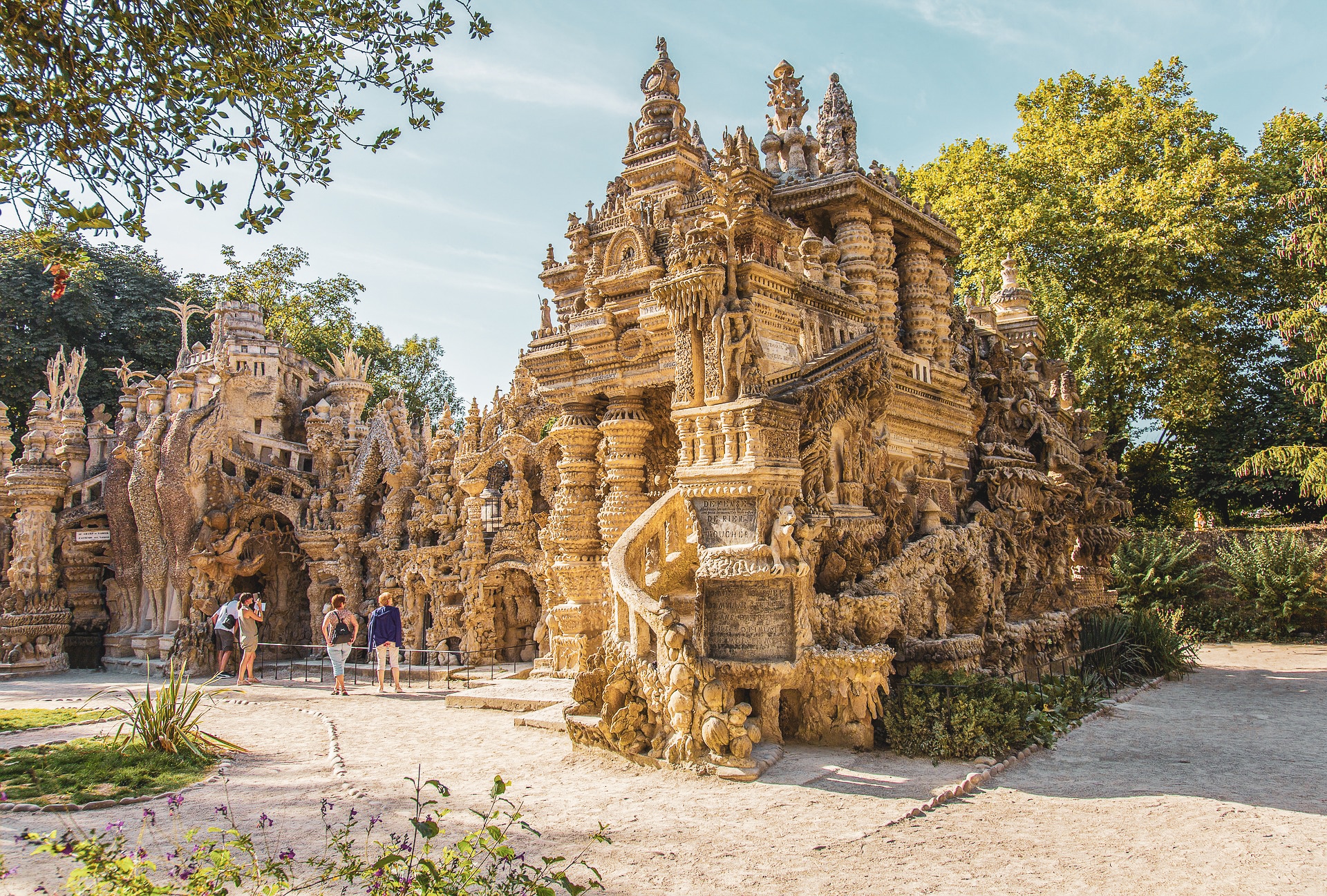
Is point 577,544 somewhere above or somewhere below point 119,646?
above

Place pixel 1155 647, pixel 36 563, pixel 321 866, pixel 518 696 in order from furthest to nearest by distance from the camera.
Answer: pixel 36 563 → pixel 1155 647 → pixel 518 696 → pixel 321 866

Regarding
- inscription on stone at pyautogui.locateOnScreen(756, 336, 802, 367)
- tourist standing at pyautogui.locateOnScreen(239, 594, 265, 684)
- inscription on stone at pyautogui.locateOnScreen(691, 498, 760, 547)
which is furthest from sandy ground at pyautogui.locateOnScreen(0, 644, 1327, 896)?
tourist standing at pyautogui.locateOnScreen(239, 594, 265, 684)

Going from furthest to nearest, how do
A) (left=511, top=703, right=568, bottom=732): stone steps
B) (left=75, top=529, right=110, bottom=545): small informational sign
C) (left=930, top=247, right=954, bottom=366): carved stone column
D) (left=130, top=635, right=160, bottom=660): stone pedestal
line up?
1. (left=75, top=529, right=110, bottom=545): small informational sign
2. (left=130, top=635, right=160, bottom=660): stone pedestal
3. (left=930, top=247, right=954, bottom=366): carved stone column
4. (left=511, top=703, right=568, bottom=732): stone steps

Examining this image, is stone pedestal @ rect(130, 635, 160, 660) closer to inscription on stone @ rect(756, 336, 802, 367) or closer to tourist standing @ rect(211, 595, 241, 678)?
tourist standing @ rect(211, 595, 241, 678)

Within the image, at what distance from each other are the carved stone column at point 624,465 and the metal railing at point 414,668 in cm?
344

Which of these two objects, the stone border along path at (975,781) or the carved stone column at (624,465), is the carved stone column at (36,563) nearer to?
the carved stone column at (624,465)

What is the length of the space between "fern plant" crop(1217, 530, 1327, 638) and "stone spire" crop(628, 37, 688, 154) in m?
15.8

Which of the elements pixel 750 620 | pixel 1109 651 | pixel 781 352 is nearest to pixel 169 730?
pixel 750 620

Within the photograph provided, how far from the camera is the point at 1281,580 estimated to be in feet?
58.1

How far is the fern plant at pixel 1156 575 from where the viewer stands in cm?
1845

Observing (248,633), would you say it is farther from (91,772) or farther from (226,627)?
(91,772)

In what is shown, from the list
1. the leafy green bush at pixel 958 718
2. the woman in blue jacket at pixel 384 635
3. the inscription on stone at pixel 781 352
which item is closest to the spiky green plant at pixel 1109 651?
the leafy green bush at pixel 958 718

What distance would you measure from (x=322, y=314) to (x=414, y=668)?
72.1 feet

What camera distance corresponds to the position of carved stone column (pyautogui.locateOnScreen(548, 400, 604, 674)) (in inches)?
435
